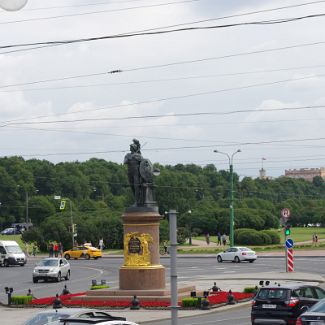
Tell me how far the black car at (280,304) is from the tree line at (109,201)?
6216 cm

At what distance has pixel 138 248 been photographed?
34469 mm

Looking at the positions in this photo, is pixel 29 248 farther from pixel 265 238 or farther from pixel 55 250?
pixel 265 238

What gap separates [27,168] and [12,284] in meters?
113

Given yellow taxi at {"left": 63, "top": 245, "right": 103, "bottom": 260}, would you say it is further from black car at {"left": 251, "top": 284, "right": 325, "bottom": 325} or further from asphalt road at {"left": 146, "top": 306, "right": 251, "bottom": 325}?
black car at {"left": 251, "top": 284, "right": 325, "bottom": 325}

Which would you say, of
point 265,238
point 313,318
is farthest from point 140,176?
point 265,238

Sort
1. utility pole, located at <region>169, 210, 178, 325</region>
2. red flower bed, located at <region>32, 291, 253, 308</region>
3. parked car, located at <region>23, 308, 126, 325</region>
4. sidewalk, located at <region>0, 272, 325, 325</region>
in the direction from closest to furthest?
1. utility pole, located at <region>169, 210, 178, 325</region>
2. parked car, located at <region>23, 308, 126, 325</region>
3. sidewalk, located at <region>0, 272, 325, 325</region>
4. red flower bed, located at <region>32, 291, 253, 308</region>

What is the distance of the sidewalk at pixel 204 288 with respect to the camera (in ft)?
95.7

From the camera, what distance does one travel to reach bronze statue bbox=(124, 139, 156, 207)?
35.3 m

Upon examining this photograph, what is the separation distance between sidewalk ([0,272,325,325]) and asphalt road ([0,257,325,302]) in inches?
85.6

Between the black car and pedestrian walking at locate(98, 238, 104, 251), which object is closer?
the black car

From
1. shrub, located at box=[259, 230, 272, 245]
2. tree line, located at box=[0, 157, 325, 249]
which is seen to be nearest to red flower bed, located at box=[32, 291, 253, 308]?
tree line, located at box=[0, 157, 325, 249]

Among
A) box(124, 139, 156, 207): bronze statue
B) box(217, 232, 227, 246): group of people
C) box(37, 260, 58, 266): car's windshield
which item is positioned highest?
box(124, 139, 156, 207): bronze statue

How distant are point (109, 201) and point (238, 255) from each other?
8407 centimetres

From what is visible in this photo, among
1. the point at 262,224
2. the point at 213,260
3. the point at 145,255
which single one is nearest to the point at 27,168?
the point at 262,224
